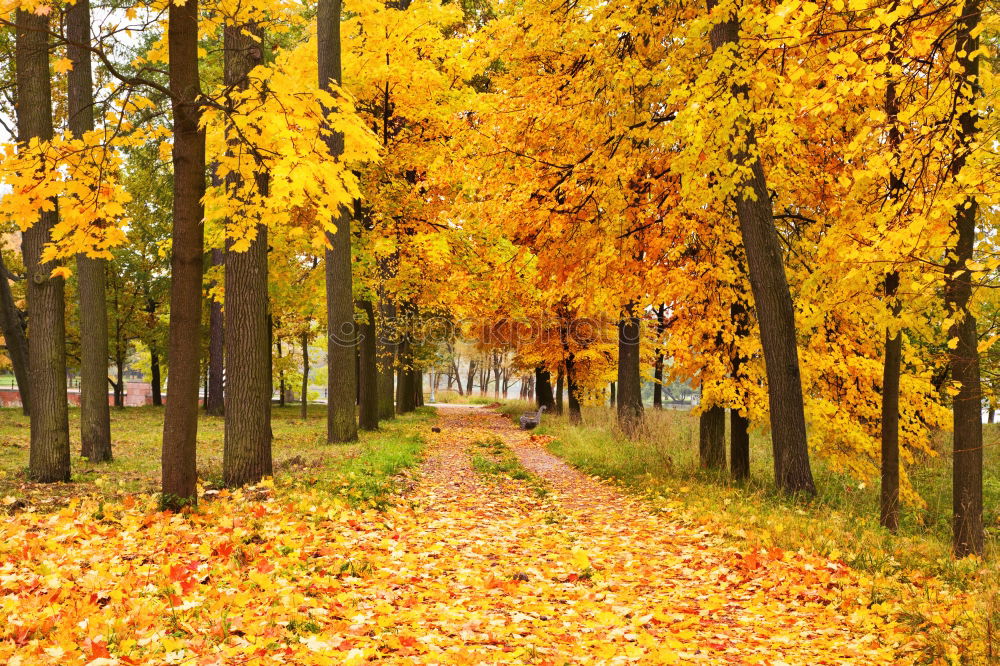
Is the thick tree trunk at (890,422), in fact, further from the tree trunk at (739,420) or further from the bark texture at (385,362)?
the bark texture at (385,362)

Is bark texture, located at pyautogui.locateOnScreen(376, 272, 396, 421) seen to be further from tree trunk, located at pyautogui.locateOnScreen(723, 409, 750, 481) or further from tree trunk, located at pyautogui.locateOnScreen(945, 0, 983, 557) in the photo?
tree trunk, located at pyautogui.locateOnScreen(945, 0, 983, 557)

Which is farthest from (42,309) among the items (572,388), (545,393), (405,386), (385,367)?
(545,393)

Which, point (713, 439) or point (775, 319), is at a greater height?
point (775, 319)

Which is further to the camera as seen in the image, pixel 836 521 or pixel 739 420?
pixel 739 420

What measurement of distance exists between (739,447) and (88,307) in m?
11.0

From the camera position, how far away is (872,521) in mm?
8539

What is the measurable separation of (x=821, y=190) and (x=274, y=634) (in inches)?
385

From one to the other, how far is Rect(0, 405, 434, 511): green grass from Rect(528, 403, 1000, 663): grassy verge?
12.5 feet

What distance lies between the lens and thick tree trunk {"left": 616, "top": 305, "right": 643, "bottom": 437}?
1773 cm

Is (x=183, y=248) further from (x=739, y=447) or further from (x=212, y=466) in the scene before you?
(x=739, y=447)

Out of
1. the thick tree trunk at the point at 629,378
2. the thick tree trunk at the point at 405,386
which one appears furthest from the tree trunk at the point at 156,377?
the thick tree trunk at the point at 629,378

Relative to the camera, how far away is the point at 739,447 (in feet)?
38.3

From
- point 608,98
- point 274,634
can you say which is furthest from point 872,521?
point 274,634

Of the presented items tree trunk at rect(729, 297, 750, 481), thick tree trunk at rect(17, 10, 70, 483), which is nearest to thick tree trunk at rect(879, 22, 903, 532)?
tree trunk at rect(729, 297, 750, 481)
